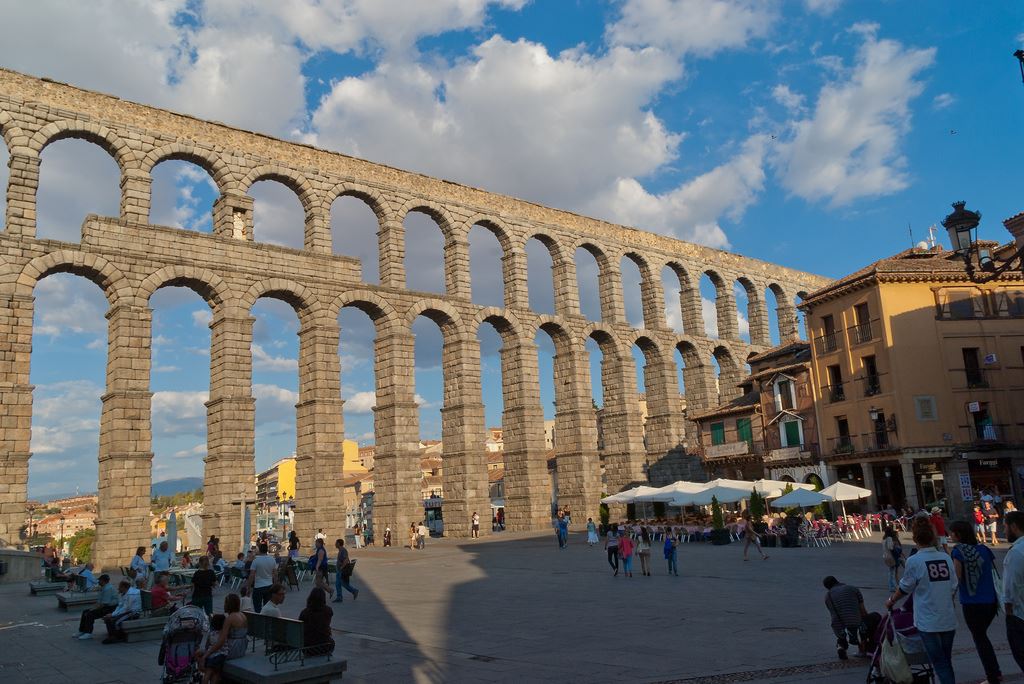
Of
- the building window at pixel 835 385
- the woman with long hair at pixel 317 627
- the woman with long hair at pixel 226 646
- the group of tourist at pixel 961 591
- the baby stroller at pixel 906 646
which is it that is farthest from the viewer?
the building window at pixel 835 385

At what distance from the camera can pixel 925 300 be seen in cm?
3550

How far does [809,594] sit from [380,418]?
26.7 metres

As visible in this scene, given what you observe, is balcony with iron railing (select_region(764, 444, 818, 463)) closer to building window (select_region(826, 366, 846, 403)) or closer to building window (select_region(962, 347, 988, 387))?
building window (select_region(826, 366, 846, 403))

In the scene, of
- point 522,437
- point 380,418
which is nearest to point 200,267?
point 380,418

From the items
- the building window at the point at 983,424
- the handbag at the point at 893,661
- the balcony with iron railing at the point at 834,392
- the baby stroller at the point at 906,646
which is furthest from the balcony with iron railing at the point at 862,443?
the handbag at the point at 893,661

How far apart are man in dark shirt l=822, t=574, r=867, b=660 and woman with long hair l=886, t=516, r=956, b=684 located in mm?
2914

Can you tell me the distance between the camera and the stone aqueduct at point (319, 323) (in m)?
30.7

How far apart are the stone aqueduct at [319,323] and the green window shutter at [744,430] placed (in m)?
6.90

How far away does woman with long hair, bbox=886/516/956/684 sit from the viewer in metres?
7.33

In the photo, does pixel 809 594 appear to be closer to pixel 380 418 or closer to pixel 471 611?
pixel 471 611

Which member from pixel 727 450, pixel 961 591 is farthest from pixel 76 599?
pixel 727 450

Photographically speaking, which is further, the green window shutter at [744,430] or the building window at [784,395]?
the green window shutter at [744,430]

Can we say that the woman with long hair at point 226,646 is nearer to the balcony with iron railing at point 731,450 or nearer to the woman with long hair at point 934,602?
the woman with long hair at point 934,602

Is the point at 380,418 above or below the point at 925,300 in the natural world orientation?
below
